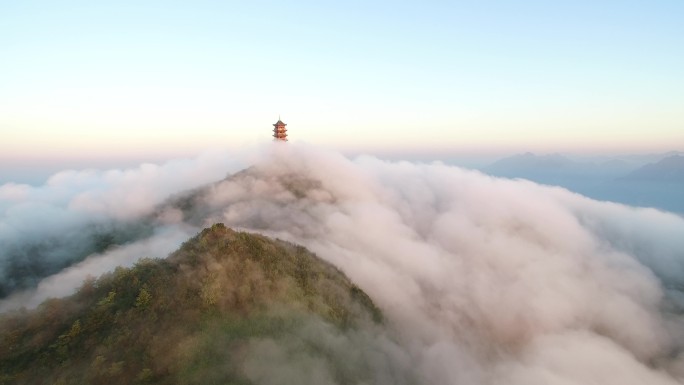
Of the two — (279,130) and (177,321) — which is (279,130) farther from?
(177,321)

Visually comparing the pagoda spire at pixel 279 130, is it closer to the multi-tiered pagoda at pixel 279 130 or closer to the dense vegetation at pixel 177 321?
the multi-tiered pagoda at pixel 279 130

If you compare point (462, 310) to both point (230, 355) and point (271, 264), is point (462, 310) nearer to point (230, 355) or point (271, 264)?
point (271, 264)

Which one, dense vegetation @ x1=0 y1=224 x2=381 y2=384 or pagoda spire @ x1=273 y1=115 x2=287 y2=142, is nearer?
dense vegetation @ x1=0 y1=224 x2=381 y2=384

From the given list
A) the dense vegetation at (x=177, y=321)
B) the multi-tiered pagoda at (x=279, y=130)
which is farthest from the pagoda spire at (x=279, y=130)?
the dense vegetation at (x=177, y=321)

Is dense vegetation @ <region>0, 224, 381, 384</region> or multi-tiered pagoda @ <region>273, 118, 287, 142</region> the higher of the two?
multi-tiered pagoda @ <region>273, 118, 287, 142</region>

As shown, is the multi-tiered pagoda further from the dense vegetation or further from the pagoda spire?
the dense vegetation

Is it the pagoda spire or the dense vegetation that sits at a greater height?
the pagoda spire

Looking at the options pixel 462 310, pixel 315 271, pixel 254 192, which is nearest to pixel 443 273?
pixel 462 310

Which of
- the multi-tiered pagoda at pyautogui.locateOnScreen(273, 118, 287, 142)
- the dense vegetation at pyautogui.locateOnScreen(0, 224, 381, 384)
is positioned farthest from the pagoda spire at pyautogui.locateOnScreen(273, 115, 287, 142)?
the dense vegetation at pyautogui.locateOnScreen(0, 224, 381, 384)

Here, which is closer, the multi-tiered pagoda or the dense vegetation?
the dense vegetation
